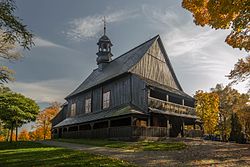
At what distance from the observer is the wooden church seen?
23734mm

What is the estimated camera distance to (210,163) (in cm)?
1073

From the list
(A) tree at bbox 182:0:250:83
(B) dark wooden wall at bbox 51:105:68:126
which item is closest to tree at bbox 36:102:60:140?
(B) dark wooden wall at bbox 51:105:68:126

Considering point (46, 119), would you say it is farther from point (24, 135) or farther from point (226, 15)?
point (226, 15)

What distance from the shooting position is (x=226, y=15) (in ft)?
35.5

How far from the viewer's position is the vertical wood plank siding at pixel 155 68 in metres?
27.9

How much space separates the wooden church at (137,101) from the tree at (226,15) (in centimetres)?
1140

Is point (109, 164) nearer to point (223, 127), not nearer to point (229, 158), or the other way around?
point (229, 158)

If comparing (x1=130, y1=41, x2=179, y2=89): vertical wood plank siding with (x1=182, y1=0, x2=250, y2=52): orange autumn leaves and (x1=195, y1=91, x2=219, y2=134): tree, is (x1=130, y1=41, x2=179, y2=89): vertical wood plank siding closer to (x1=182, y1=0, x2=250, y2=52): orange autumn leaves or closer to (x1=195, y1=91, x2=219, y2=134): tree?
(x1=182, y1=0, x2=250, y2=52): orange autumn leaves

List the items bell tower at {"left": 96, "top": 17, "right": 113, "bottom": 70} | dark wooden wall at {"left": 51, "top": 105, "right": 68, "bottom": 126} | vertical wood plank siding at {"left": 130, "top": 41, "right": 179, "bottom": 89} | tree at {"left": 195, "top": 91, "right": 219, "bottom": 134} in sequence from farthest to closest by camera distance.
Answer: tree at {"left": 195, "top": 91, "right": 219, "bottom": 134}, dark wooden wall at {"left": 51, "top": 105, "right": 68, "bottom": 126}, bell tower at {"left": 96, "top": 17, "right": 113, "bottom": 70}, vertical wood plank siding at {"left": 130, "top": 41, "right": 179, "bottom": 89}

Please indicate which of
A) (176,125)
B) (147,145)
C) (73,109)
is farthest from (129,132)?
(73,109)

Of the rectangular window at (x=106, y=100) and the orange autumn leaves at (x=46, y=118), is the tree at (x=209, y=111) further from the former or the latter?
A: the orange autumn leaves at (x=46, y=118)

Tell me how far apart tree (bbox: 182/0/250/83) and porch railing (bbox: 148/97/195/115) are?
11579 millimetres

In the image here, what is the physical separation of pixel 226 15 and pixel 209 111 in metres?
36.9

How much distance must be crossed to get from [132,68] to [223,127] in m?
31.1
